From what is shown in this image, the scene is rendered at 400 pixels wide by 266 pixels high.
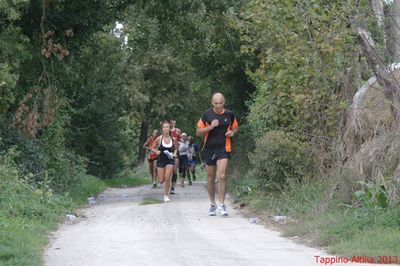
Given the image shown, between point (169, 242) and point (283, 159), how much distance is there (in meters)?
4.31

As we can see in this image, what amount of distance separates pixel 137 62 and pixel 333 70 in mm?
28169

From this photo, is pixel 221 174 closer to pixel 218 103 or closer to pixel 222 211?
pixel 222 211

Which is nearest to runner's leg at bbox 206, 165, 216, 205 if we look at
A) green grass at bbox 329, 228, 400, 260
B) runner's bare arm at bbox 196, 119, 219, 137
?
runner's bare arm at bbox 196, 119, 219, 137

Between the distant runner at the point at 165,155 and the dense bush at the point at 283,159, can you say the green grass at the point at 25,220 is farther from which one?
the dense bush at the point at 283,159

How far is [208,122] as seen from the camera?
12.6 meters

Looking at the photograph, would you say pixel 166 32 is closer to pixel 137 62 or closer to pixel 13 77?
pixel 13 77

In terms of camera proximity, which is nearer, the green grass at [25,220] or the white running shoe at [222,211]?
the green grass at [25,220]

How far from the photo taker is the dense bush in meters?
13.2

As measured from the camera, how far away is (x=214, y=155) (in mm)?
12625

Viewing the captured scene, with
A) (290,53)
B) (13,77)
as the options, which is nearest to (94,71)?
(13,77)

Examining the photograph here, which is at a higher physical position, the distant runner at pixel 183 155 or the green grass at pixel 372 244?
the distant runner at pixel 183 155

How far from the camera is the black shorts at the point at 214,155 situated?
12562 mm

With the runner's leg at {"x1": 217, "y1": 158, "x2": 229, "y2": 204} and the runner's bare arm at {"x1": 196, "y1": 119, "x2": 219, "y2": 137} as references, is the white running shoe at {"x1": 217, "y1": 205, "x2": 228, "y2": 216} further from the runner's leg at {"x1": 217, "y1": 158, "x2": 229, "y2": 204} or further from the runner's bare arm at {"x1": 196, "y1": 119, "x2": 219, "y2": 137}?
the runner's bare arm at {"x1": 196, "y1": 119, "x2": 219, "y2": 137}

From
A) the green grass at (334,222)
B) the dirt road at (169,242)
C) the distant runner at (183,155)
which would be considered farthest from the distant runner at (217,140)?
the distant runner at (183,155)
